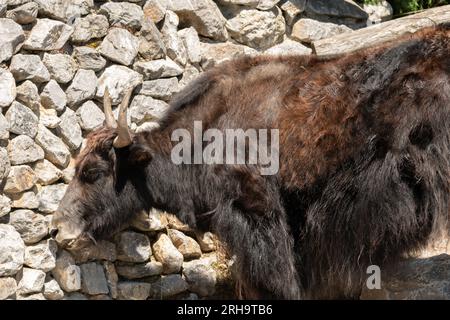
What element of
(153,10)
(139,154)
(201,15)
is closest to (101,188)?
(139,154)

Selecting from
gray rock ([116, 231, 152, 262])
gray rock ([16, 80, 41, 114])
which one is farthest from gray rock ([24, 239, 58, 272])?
gray rock ([16, 80, 41, 114])

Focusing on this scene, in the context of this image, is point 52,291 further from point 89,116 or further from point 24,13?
point 24,13

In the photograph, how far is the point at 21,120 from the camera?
7418 mm

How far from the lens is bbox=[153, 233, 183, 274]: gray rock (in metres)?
8.20

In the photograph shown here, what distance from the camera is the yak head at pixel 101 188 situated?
7.38 m

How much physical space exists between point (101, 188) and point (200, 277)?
1.46 m

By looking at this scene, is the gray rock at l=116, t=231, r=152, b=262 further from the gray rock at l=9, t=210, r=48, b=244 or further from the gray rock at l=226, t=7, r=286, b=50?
the gray rock at l=226, t=7, r=286, b=50

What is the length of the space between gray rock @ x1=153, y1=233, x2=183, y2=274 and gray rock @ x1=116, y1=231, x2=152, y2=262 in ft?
0.39

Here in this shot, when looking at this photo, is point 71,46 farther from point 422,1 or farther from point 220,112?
point 422,1

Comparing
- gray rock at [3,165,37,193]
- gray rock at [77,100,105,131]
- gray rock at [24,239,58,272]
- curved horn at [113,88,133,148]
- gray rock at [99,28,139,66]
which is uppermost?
gray rock at [99,28,139,66]

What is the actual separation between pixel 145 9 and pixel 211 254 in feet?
7.36

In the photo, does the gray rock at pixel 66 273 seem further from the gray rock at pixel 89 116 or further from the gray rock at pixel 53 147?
the gray rock at pixel 89 116

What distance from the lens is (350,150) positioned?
691 cm
